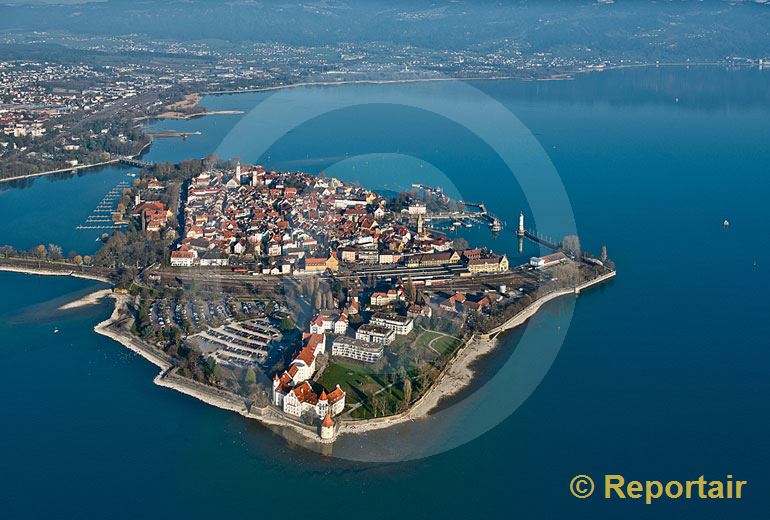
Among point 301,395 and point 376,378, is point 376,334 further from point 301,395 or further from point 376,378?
point 301,395

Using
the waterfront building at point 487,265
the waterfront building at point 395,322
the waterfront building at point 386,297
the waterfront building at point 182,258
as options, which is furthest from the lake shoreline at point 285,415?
the waterfront building at point 182,258

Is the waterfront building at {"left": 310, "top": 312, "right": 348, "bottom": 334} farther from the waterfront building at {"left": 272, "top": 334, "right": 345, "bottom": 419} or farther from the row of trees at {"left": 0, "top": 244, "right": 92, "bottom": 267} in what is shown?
the row of trees at {"left": 0, "top": 244, "right": 92, "bottom": 267}

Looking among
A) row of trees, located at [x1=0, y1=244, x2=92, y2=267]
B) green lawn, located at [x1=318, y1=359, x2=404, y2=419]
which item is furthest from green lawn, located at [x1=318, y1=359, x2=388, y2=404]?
row of trees, located at [x1=0, y1=244, x2=92, y2=267]

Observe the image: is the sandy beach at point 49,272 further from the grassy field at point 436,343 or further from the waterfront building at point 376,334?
the grassy field at point 436,343

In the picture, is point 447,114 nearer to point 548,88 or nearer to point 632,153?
point 632,153

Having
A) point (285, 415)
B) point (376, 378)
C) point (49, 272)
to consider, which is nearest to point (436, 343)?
point (376, 378)

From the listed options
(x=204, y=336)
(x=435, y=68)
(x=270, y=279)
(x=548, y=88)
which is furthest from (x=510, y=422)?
(x=435, y=68)
